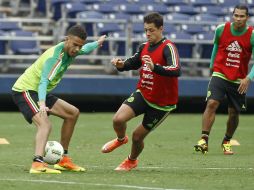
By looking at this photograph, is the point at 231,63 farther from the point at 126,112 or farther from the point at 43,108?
the point at 43,108

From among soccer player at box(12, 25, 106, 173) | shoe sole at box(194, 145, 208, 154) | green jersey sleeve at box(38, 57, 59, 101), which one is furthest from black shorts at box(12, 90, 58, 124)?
shoe sole at box(194, 145, 208, 154)

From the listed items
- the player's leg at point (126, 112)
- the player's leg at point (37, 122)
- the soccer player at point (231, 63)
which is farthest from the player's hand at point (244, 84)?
the player's leg at point (37, 122)

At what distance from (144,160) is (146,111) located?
5.62 feet

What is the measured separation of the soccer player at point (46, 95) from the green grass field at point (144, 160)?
341mm

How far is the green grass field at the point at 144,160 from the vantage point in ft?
33.3

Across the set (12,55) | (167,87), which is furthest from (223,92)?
(12,55)

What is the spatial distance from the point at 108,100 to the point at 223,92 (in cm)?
852

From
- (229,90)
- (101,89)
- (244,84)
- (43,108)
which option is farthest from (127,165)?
(101,89)

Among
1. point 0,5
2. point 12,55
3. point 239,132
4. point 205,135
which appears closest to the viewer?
point 205,135

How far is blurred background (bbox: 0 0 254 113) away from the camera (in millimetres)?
21016

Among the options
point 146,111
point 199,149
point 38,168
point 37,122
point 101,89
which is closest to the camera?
point 38,168

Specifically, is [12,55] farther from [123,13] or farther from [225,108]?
[225,108]

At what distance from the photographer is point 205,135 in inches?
565

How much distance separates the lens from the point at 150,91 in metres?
11.8
